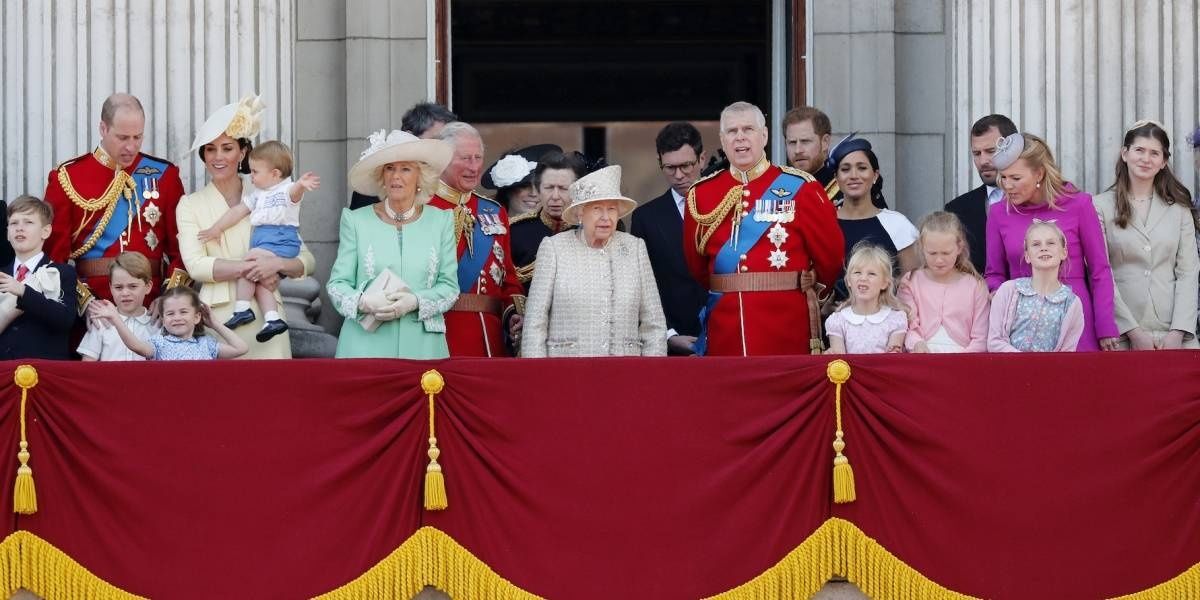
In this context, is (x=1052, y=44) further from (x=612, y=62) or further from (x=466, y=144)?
(x=612, y=62)

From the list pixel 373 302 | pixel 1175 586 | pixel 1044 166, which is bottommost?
pixel 1175 586

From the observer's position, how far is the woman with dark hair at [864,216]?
10.0 metres

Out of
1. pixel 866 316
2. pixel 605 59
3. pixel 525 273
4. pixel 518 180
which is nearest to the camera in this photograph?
pixel 866 316

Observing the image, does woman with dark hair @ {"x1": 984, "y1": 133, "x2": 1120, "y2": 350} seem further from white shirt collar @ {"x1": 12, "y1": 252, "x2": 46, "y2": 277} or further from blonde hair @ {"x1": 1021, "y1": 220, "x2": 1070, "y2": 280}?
white shirt collar @ {"x1": 12, "y1": 252, "x2": 46, "y2": 277}

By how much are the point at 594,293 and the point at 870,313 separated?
1161 millimetres

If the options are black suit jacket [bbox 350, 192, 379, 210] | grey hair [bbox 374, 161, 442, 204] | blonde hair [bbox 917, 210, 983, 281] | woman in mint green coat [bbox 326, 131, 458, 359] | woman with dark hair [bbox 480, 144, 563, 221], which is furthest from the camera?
woman with dark hair [bbox 480, 144, 563, 221]

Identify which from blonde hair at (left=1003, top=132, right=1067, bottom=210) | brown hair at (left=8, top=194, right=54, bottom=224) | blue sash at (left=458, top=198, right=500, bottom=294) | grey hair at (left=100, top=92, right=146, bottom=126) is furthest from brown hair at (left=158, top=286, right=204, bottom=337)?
blonde hair at (left=1003, top=132, right=1067, bottom=210)

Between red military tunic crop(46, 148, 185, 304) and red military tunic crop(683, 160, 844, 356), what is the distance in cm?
233

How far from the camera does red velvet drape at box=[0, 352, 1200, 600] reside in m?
8.41

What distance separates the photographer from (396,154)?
369 inches

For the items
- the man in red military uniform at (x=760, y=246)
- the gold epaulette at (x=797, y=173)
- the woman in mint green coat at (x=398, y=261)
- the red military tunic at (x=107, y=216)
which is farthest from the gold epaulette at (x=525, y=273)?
the red military tunic at (x=107, y=216)

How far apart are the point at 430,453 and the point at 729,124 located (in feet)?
7.08

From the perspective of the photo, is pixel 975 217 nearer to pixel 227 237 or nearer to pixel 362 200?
pixel 362 200

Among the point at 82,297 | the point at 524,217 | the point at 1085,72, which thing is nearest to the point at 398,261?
the point at 524,217
